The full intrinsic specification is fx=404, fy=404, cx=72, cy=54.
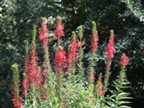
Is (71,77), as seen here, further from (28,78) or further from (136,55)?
(136,55)

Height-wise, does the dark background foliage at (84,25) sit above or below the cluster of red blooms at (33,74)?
above

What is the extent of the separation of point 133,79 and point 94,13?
1175mm

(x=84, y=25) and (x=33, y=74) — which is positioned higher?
(x=84, y=25)

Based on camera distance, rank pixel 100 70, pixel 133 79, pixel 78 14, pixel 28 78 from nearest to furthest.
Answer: pixel 28 78 → pixel 100 70 → pixel 133 79 → pixel 78 14

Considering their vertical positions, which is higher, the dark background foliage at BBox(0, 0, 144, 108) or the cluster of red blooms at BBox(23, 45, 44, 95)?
the dark background foliage at BBox(0, 0, 144, 108)

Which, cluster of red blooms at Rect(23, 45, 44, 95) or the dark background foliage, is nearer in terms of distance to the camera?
cluster of red blooms at Rect(23, 45, 44, 95)

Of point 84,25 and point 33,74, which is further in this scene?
point 84,25

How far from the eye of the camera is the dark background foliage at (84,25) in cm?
564

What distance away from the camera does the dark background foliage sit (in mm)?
5645

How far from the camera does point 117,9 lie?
5980mm

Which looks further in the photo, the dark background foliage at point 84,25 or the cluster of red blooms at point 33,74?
the dark background foliage at point 84,25

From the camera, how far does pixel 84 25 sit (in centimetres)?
607

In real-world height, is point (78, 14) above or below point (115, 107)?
above

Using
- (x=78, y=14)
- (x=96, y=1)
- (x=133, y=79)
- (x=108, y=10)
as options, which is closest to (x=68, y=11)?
(x=78, y=14)
